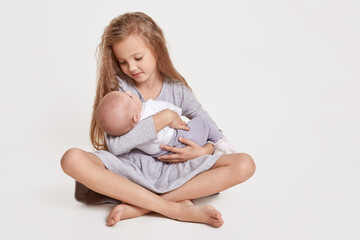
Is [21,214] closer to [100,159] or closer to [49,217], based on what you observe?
[49,217]

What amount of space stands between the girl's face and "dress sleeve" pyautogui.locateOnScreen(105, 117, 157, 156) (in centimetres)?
28

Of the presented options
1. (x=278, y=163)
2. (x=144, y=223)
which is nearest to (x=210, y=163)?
(x=144, y=223)

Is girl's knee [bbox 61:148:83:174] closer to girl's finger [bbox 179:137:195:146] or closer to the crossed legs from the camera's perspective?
the crossed legs

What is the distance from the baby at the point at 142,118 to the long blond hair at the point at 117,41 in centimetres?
19

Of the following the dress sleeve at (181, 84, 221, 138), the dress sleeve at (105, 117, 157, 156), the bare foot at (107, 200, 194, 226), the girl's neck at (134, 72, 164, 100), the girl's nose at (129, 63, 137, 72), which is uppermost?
the girl's nose at (129, 63, 137, 72)

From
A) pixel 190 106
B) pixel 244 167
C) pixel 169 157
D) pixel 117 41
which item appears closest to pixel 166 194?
pixel 169 157

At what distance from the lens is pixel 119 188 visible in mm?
1995

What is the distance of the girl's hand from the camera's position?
2.24m

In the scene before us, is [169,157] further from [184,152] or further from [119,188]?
[119,188]

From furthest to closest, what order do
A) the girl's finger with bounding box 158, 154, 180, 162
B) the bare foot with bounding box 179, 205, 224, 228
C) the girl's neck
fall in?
1. the girl's neck
2. the girl's finger with bounding box 158, 154, 180, 162
3. the bare foot with bounding box 179, 205, 224, 228

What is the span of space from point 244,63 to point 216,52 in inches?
8.2

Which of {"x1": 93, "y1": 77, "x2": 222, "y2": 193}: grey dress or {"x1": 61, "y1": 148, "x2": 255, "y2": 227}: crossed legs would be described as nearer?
{"x1": 61, "y1": 148, "x2": 255, "y2": 227}: crossed legs

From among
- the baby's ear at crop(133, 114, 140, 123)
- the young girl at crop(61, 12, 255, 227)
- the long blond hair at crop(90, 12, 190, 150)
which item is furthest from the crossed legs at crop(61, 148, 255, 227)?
the long blond hair at crop(90, 12, 190, 150)

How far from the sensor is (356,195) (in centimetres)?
225
